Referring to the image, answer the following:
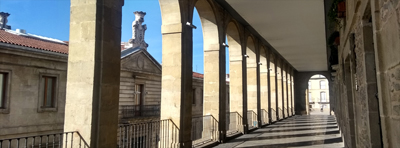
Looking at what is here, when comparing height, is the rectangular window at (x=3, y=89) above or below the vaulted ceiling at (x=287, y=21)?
below

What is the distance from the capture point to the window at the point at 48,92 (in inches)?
537

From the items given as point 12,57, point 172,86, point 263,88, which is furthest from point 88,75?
point 263,88

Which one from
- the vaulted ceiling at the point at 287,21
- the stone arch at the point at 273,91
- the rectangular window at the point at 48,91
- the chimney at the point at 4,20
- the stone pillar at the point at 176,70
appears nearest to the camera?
the stone pillar at the point at 176,70

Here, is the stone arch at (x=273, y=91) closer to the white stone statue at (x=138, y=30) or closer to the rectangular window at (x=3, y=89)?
the white stone statue at (x=138, y=30)

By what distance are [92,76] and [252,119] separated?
10.3 meters

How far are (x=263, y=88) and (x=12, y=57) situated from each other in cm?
1180

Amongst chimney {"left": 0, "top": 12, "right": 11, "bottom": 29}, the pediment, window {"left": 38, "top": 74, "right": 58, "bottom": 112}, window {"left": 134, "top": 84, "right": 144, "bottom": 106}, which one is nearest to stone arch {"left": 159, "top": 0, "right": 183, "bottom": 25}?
window {"left": 38, "top": 74, "right": 58, "bottom": 112}

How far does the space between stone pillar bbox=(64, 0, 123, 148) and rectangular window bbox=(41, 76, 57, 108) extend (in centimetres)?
1103

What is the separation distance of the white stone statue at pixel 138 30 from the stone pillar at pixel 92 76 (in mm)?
20096

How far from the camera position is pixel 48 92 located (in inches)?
556

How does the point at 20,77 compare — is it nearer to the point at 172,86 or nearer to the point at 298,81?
the point at 172,86

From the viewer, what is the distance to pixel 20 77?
1272 cm

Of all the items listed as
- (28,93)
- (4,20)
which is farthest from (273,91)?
(4,20)

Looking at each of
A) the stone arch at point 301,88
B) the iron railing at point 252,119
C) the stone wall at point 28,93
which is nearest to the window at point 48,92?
the stone wall at point 28,93
